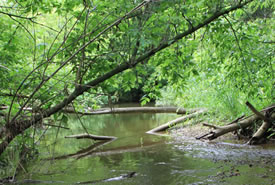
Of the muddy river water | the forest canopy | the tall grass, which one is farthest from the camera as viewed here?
the tall grass

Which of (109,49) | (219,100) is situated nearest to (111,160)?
(109,49)

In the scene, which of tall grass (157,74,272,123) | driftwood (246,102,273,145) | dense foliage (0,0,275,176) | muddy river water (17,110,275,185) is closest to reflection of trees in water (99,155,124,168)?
muddy river water (17,110,275,185)

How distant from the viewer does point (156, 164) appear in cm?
525

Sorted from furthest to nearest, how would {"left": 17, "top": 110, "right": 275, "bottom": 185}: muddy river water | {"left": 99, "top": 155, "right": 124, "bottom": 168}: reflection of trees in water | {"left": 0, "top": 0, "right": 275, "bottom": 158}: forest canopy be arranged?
{"left": 99, "top": 155, "right": 124, "bottom": 168}: reflection of trees in water → {"left": 17, "top": 110, "right": 275, "bottom": 185}: muddy river water → {"left": 0, "top": 0, "right": 275, "bottom": 158}: forest canopy

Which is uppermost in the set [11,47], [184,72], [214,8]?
[214,8]

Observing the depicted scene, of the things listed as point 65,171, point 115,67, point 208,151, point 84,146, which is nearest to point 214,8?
point 115,67

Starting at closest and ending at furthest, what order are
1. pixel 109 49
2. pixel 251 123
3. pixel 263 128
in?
pixel 109 49 < pixel 263 128 < pixel 251 123

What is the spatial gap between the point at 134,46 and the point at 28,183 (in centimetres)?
265

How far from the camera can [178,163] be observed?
16.9 ft

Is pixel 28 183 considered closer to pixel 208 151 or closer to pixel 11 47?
pixel 11 47

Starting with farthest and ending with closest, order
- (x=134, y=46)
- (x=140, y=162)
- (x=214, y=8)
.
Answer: (x=140, y=162)
(x=214, y=8)
(x=134, y=46)

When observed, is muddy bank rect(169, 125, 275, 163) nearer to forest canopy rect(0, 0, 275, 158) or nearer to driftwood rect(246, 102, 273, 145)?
driftwood rect(246, 102, 273, 145)

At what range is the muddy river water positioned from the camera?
13.9 feet

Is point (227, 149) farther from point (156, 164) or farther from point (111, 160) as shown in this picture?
point (111, 160)
